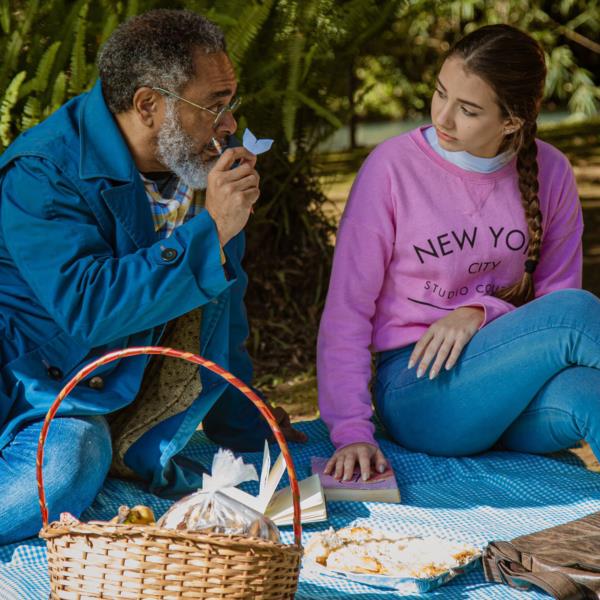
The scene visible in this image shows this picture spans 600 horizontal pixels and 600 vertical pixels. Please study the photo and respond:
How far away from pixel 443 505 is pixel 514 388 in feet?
1.27

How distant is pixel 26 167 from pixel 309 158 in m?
A: 2.47

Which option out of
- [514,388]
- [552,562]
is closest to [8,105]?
[514,388]

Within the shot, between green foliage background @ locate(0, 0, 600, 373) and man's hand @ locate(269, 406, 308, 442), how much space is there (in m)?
1.46

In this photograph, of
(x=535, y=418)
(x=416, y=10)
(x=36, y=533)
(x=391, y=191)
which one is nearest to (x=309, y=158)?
(x=416, y=10)

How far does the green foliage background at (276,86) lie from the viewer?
14.1ft

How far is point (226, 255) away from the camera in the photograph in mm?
2930

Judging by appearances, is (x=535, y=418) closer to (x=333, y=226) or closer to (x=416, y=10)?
(x=333, y=226)

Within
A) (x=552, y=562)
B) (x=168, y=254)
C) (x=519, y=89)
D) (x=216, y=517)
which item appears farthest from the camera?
(x=519, y=89)

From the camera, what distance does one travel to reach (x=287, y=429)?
3.32 meters

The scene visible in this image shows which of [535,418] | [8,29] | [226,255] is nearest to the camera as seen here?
[226,255]

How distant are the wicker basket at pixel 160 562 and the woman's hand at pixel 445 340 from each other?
112 centimetres

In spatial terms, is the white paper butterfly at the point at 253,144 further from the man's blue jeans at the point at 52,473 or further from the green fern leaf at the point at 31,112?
the green fern leaf at the point at 31,112

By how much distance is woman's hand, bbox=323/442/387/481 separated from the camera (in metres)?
2.99

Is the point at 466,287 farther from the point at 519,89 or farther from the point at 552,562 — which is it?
the point at 552,562
